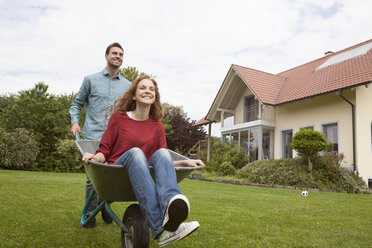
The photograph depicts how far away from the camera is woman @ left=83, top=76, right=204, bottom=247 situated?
75.5 inches

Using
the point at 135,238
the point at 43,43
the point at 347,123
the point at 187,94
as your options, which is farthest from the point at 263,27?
the point at 187,94

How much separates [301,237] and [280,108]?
13.0 metres

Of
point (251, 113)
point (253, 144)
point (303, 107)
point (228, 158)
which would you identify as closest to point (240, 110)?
point (251, 113)

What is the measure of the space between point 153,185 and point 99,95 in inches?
74.0

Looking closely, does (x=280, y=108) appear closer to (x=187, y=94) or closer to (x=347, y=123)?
(x=347, y=123)

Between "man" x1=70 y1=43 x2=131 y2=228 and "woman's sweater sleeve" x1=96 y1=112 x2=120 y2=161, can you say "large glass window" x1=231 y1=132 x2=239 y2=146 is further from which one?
"woman's sweater sleeve" x1=96 y1=112 x2=120 y2=161

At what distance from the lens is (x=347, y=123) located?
11.9 metres

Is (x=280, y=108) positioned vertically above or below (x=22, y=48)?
below

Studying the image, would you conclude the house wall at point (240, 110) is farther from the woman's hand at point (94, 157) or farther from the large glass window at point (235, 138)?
the woman's hand at point (94, 157)

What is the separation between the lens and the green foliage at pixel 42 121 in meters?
16.0

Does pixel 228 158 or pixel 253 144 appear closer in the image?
pixel 228 158

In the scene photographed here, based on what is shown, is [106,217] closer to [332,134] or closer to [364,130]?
[364,130]

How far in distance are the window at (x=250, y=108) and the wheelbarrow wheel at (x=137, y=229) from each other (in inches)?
573

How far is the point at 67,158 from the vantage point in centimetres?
1620
